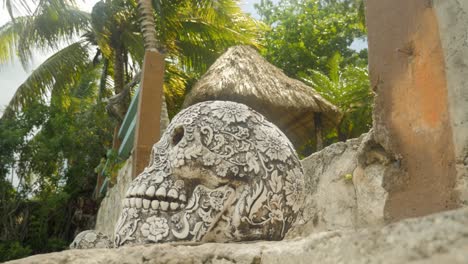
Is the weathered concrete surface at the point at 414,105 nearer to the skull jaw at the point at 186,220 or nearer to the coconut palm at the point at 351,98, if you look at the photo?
the skull jaw at the point at 186,220

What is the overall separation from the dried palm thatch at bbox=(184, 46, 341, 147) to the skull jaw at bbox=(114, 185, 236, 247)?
4.61m

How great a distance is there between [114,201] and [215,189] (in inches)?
145

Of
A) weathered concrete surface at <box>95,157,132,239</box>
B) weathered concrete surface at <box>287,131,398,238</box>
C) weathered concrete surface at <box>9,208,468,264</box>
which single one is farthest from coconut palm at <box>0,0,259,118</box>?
weathered concrete surface at <box>9,208,468,264</box>

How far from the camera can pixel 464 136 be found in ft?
5.04

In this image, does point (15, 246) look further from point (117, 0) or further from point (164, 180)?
point (164, 180)

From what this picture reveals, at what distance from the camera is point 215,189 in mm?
1724

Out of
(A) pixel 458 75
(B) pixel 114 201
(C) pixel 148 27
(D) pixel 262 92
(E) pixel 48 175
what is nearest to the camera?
(A) pixel 458 75

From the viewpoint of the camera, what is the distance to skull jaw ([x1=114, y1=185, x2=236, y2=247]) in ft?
5.49

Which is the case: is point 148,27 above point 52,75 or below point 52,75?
below

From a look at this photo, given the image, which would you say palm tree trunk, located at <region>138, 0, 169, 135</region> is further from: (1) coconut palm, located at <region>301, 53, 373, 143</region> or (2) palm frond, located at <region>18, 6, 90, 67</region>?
(1) coconut palm, located at <region>301, 53, 373, 143</region>

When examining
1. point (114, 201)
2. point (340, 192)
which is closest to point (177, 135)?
point (340, 192)

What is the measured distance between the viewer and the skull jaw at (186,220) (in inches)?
65.9

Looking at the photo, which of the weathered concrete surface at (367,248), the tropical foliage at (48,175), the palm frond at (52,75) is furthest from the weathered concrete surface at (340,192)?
the palm frond at (52,75)

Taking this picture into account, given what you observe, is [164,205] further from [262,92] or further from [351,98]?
[351,98]
